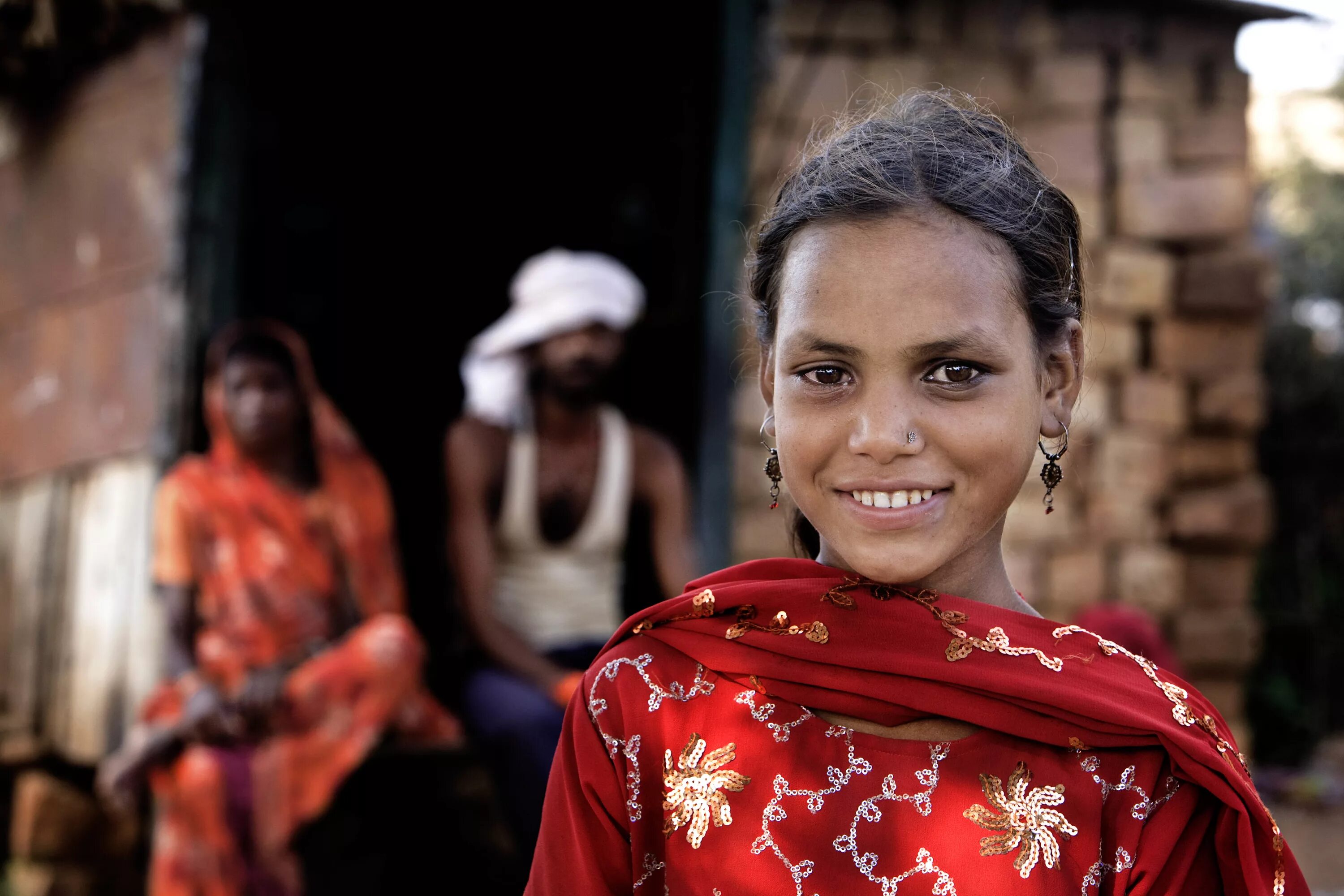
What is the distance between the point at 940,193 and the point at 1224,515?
4.96 m

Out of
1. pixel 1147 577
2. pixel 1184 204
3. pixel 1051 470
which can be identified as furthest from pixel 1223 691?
pixel 1051 470

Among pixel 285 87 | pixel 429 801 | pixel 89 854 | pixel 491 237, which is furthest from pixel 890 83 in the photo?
pixel 89 854

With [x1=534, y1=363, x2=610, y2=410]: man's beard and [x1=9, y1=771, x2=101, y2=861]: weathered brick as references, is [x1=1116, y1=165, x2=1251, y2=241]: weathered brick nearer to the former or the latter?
[x1=534, y1=363, x2=610, y2=410]: man's beard

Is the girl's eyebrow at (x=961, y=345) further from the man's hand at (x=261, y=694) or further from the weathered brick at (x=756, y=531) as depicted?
the weathered brick at (x=756, y=531)

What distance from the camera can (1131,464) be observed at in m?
5.46

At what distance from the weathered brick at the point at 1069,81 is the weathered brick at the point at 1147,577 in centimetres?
192

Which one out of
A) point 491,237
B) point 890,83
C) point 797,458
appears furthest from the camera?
point 491,237

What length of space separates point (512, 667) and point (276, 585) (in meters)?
0.78

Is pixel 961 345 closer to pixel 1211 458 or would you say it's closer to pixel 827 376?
pixel 827 376

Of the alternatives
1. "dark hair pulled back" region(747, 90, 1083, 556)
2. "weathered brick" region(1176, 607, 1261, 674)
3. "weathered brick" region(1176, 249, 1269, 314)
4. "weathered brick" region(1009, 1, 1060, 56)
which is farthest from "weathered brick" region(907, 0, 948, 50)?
"dark hair pulled back" region(747, 90, 1083, 556)

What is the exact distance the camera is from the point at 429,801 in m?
4.42

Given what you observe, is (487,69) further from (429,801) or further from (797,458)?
(797,458)

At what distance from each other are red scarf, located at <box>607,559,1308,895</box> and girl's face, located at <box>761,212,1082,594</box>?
0.05m

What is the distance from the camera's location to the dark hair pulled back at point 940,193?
123 cm
